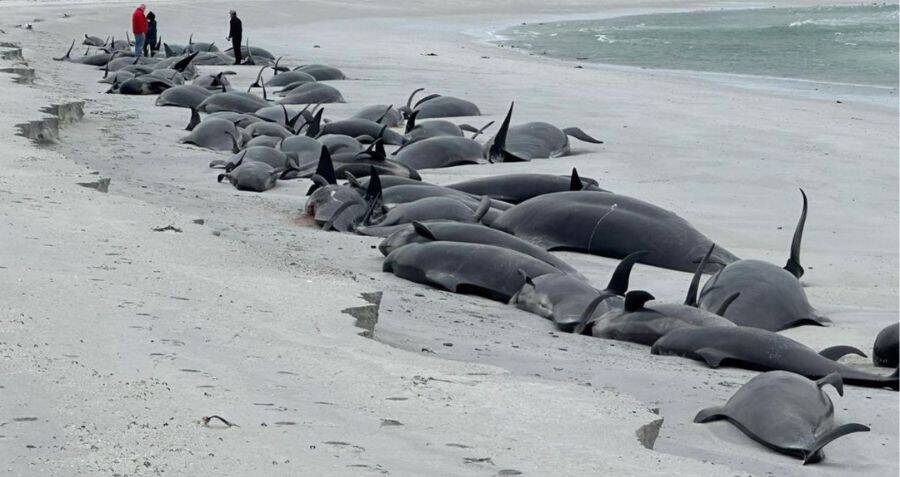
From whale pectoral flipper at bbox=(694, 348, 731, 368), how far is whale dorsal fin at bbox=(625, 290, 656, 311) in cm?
42

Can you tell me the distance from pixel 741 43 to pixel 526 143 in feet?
94.0

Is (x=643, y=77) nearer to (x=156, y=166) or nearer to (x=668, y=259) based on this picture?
(x=156, y=166)

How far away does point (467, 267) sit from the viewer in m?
7.13

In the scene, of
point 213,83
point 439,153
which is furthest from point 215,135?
point 213,83

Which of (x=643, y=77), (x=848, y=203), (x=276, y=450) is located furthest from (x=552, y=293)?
(x=643, y=77)

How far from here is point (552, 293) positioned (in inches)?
264

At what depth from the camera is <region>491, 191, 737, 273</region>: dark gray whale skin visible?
27.0ft

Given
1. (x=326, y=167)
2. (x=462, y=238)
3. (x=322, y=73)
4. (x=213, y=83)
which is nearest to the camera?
(x=462, y=238)

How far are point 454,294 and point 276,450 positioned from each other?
143 inches

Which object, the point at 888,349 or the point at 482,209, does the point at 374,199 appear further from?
the point at 888,349

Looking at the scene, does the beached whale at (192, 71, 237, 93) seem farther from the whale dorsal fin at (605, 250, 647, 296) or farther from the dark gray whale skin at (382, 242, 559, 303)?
the whale dorsal fin at (605, 250, 647, 296)

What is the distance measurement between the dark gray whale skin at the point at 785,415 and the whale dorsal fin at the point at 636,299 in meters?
1.28

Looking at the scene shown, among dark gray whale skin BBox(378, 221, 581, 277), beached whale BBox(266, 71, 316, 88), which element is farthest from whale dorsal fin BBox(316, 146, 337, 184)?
beached whale BBox(266, 71, 316, 88)

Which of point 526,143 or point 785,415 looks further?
point 526,143
